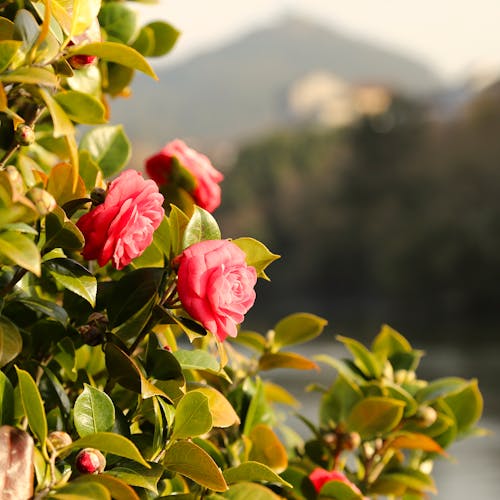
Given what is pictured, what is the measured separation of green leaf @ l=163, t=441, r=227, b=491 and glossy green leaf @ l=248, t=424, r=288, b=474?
0.23m

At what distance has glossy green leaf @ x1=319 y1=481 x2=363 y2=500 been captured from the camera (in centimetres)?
84

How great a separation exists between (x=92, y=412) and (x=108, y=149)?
1.21 ft

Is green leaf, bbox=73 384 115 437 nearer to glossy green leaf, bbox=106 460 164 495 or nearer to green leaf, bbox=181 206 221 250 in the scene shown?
glossy green leaf, bbox=106 460 164 495

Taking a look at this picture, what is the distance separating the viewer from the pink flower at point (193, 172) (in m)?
0.92

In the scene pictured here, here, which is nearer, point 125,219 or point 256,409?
point 125,219

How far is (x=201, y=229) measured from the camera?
2.30 feet

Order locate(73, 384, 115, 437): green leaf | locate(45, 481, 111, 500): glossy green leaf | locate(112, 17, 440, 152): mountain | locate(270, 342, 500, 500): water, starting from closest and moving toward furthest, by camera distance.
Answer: locate(45, 481, 111, 500): glossy green leaf → locate(73, 384, 115, 437): green leaf → locate(270, 342, 500, 500): water → locate(112, 17, 440, 152): mountain

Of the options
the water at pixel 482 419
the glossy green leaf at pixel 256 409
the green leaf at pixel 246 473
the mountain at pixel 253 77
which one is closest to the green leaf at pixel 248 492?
the green leaf at pixel 246 473

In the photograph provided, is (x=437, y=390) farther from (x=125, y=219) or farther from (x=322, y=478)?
(x=125, y=219)

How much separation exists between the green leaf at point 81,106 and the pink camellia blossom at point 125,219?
0.25ft

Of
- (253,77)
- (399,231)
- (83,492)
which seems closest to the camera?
(83,492)

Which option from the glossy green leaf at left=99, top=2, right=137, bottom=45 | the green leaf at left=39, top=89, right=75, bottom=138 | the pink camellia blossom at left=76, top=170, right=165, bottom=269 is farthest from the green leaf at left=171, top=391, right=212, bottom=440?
the glossy green leaf at left=99, top=2, right=137, bottom=45

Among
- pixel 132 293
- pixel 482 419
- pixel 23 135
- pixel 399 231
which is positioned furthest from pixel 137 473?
pixel 399 231

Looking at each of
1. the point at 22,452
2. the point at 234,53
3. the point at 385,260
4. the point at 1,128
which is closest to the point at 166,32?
the point at 1,128
